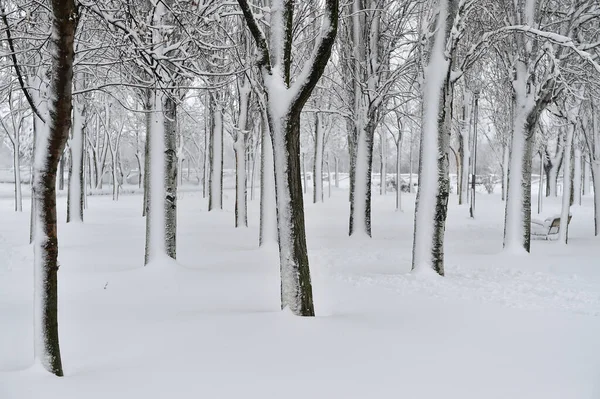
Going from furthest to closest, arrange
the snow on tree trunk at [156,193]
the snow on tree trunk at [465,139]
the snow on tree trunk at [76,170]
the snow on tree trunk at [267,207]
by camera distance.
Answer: the snow on tree trunk at [465,139] → the snow on tree trunk at [76,170] → the snow on tree trunk at [267,207] → the snow on tree trunk at [156,193]

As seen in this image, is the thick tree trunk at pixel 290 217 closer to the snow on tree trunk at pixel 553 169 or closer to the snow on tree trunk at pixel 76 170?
the snow on tree trunk at pixel 76 170

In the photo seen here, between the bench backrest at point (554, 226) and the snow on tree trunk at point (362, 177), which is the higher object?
the snow on tree trunk at point (362, 177)

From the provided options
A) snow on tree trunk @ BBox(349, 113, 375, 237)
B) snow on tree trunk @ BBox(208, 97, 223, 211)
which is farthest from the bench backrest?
snow on tree trunk @ BBox(208, 97, 223, 211)

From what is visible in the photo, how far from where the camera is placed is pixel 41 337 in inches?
142

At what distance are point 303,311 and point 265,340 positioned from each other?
918 millimetres

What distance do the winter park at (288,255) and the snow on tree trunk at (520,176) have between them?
47mm

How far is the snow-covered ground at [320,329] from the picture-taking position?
347cm

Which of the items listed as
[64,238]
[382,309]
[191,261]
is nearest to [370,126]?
[191,261]

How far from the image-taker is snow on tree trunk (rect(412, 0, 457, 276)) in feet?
27.5

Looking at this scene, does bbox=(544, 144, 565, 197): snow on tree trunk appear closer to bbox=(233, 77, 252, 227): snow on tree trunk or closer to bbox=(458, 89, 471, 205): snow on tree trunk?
bbox=(458, 89, 471, 205): snow on tree trunk

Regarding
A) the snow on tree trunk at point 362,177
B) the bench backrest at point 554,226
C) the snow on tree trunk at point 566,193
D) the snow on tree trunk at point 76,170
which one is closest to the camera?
the snow on tree trunk at point 566,193

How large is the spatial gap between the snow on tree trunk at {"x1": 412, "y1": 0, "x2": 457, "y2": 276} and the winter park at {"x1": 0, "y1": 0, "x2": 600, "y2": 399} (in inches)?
1.3

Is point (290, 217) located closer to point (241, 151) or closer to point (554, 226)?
point (241, 151)

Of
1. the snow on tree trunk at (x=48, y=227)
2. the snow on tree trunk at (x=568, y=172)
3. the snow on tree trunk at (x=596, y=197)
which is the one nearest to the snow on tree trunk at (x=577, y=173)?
the snow on tree trunk at (x=596, y=197)
